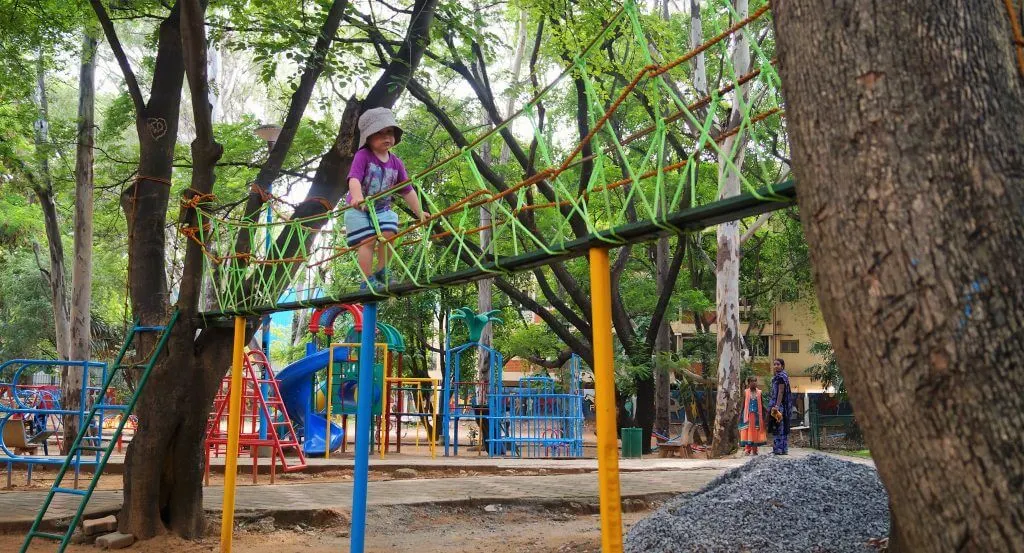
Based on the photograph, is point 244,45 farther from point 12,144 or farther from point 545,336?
point 545,336

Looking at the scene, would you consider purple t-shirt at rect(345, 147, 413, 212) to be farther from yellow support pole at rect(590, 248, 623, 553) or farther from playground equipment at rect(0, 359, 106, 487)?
playground equipment at rect(0, 359, 106, 487)

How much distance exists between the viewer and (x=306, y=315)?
30.3m

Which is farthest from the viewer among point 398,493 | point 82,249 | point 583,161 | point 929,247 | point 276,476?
point 82,249

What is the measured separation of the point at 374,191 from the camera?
614cm

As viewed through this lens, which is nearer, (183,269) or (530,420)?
(183,269)

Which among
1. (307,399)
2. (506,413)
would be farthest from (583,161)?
(506,413)

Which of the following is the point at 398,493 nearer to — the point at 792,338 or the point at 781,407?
the point at 781,407

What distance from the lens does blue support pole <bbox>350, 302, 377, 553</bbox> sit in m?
5.27

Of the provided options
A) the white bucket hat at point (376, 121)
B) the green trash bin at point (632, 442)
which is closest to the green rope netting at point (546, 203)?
the white bucket hat at point (376, 121)

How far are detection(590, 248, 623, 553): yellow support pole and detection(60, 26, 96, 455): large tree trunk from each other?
11350 millimetres

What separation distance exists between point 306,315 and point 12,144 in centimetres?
1723

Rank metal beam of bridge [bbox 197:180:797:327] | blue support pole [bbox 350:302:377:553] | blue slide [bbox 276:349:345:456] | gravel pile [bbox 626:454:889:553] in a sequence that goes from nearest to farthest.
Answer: metal beam of bridge [bbox 197:180:797:327]
gravel pile [bbox 626:454:889:553]
blue support pole [bbox 350:302:377:553]
blue slide [bbox 276:349:345:456]

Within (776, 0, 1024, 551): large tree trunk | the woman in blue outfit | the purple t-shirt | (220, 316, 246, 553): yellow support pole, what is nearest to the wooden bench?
the woman in blue outfit

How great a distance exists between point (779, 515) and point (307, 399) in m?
10.2
